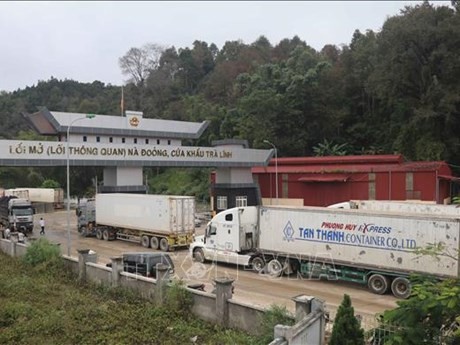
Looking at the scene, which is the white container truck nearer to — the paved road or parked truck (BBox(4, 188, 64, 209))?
the paved road

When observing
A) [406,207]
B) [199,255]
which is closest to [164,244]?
[199,255]

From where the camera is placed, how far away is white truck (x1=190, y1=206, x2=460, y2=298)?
755 inches

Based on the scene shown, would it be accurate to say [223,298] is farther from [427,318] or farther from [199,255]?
[199,255]

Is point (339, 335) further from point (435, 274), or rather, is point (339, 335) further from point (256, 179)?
point (256, 179)

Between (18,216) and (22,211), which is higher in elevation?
(22,211)

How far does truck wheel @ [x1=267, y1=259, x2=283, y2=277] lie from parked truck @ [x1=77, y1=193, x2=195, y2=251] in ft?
31.1

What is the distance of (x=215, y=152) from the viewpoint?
46.3 m

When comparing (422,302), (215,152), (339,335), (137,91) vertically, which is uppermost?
(137,91)

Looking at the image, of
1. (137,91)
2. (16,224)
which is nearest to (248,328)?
(16,224)

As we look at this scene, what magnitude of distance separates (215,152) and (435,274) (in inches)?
1159

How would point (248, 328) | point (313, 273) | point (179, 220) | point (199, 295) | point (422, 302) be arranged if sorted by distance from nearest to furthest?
point (422, 302)
point (248, 328)
point (199, 295)
point (313, 273)
point (179, 220)

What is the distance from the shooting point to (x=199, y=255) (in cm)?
2792

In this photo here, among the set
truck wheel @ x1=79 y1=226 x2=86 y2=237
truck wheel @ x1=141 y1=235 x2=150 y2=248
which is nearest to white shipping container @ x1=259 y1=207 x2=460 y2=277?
truck wheel @ x1=141 y1=235 x2=150 y2=248

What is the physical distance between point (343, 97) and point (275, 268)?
185 ft
